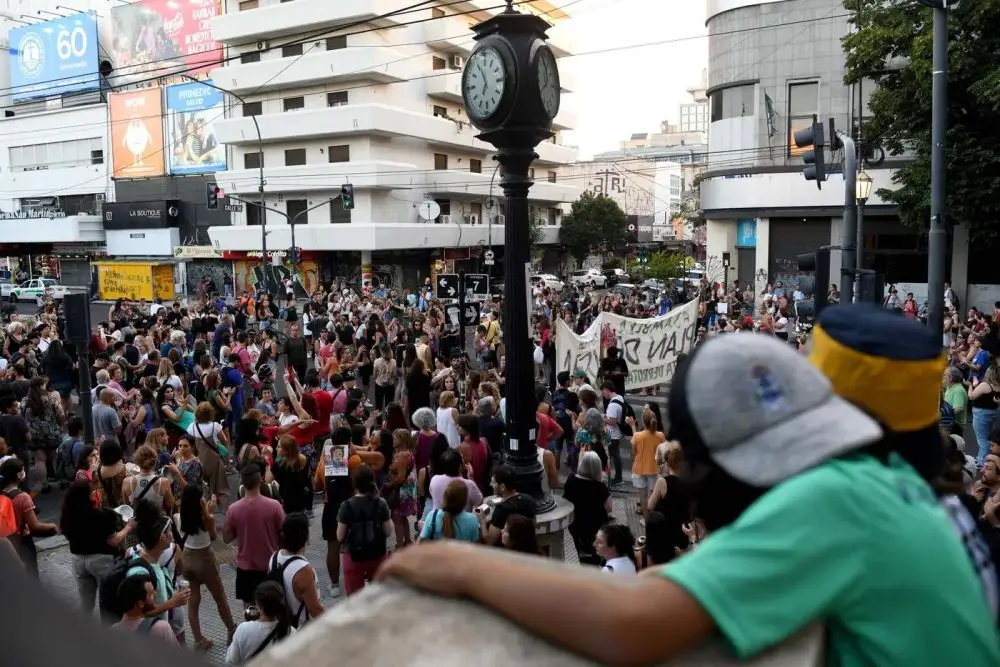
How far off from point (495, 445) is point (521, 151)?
3.49m

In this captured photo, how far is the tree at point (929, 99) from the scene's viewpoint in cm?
2327

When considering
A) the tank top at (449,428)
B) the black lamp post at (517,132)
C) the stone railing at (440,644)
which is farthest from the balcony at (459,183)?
the stone railing at (440,644)

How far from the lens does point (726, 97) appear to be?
1539 inches

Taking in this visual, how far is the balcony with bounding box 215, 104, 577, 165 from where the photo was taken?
43.5m

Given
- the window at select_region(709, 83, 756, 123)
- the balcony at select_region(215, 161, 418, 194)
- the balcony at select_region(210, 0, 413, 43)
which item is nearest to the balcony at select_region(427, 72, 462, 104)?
the balcony at select_region(210, 0, 413, 43)

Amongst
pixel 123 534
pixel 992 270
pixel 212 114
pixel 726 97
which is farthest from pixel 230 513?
pixel 212 114

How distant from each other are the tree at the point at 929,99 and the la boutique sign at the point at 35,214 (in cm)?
5281

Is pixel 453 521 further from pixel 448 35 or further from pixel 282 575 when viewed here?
pixel 448 35

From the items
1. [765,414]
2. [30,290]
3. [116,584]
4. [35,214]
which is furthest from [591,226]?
[765,414]

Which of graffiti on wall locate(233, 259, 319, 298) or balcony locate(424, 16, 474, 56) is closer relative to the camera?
graffiti on wall locate(233, 259, 319, 298)

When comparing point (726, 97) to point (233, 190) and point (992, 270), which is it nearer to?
point (992, 270)

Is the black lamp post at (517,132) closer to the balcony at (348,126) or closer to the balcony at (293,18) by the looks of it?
the balcony at (348,126)

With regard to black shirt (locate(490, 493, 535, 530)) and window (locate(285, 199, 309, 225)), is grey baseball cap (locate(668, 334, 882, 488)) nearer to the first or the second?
black shirt (locate(490, 493, 535, 530))

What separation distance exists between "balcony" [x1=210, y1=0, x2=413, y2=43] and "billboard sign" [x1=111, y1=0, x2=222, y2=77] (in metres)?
5.45
